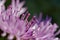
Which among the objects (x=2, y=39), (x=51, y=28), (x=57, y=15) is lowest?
(x=2, y=39)

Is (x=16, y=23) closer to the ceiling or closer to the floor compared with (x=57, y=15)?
closer to the floor

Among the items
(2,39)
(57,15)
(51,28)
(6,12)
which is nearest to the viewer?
(2,39)

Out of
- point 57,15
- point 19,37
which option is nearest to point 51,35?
point 19,37

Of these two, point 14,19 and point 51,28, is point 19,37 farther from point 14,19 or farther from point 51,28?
point 51,28

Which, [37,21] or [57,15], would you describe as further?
[57,15]

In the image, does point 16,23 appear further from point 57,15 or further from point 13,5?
point 57,15

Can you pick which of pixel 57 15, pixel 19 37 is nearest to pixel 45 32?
pixel 19 37

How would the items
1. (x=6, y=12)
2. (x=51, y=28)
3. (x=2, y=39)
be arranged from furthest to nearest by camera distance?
(x=51, y=28), (x=6, y=12), (x=2, y=39)
